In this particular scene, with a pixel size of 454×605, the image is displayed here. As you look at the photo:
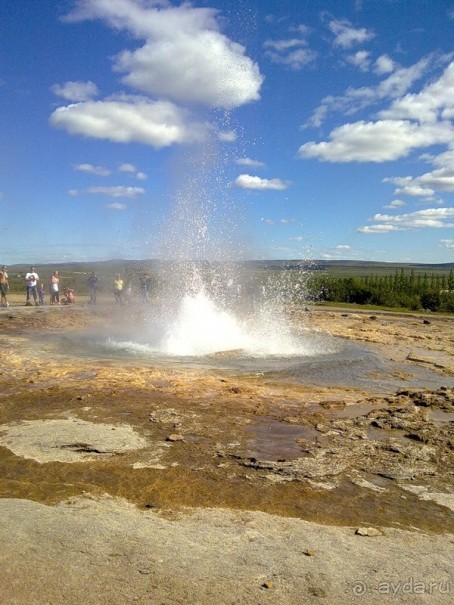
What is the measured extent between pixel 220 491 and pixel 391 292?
88.9 ft

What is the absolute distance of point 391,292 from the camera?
98.0 feet

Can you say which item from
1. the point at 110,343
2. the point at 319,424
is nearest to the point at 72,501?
the point at 319,424

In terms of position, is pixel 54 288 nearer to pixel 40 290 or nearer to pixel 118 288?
pixel 40 290

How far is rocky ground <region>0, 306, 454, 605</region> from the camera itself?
327 cm

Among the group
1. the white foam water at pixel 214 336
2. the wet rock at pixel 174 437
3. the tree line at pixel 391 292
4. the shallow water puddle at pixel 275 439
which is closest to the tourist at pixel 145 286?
the white foam water at pixel 214 336

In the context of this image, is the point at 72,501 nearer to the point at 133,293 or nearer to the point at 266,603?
A: the point at 266,603

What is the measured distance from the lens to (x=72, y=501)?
14.5 ft

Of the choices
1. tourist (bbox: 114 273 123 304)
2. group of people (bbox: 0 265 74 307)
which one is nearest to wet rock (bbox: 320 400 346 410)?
tourist (bbox: 114 273 123 304)

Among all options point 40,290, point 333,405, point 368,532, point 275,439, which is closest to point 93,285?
point 40,290

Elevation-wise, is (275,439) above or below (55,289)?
below

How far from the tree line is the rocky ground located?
20.2 meters

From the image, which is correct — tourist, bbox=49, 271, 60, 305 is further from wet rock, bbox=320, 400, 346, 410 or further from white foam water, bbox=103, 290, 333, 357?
wet rock, bbox=320, 400, 346, 410

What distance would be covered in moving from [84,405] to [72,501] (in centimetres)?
320

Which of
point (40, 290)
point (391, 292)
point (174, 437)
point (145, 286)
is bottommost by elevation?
point (174, 437)
